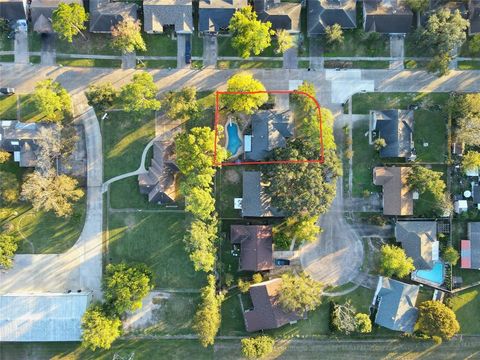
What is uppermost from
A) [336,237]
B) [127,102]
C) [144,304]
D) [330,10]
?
[330,10]

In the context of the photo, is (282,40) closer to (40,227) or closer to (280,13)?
(280,13)

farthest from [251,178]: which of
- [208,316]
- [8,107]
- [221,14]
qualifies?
[8,107]

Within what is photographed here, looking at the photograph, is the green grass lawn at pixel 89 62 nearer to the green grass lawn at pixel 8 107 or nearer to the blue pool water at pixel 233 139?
the green grass lawn at pixel 8 107

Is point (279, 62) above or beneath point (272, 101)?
above

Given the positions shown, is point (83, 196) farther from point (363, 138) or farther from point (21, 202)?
point (363, 138)

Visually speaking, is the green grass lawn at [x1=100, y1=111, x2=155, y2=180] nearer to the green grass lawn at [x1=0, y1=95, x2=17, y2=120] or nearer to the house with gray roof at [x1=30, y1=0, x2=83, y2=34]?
the green grass lawn at [x1=0, y1=95, x2=17, y2=120]

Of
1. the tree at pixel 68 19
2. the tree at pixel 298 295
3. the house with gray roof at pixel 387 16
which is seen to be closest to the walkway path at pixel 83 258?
the tree at pixel 68 19

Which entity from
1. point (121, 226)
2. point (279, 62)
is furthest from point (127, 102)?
point (279, 62)
